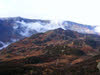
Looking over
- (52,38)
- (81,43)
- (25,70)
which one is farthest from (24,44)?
(25,70)

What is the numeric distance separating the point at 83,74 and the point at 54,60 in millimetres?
48224

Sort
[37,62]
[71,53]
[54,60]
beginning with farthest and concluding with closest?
[71,53], [54,60], [37,62]

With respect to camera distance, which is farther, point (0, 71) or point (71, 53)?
point (71, 53)

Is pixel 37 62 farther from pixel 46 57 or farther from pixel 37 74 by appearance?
pixel 37 74

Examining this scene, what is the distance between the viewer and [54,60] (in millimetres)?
102875

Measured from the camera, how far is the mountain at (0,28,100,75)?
6225cm

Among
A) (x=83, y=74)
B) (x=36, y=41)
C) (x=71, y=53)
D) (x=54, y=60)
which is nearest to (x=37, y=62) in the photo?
Answer: (x=54, y=60)

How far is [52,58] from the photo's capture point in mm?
105875

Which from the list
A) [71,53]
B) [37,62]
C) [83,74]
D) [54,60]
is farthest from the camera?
[71,53]

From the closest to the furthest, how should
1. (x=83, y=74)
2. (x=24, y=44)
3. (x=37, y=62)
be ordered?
(x=83, y=74) < (x=37, y=62) < (x=24, y=44)

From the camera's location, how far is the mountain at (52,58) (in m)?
62.2

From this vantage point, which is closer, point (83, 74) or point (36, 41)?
point (83, 74)

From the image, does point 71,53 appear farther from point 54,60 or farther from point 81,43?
point 81,43

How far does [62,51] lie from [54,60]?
1808 cm
